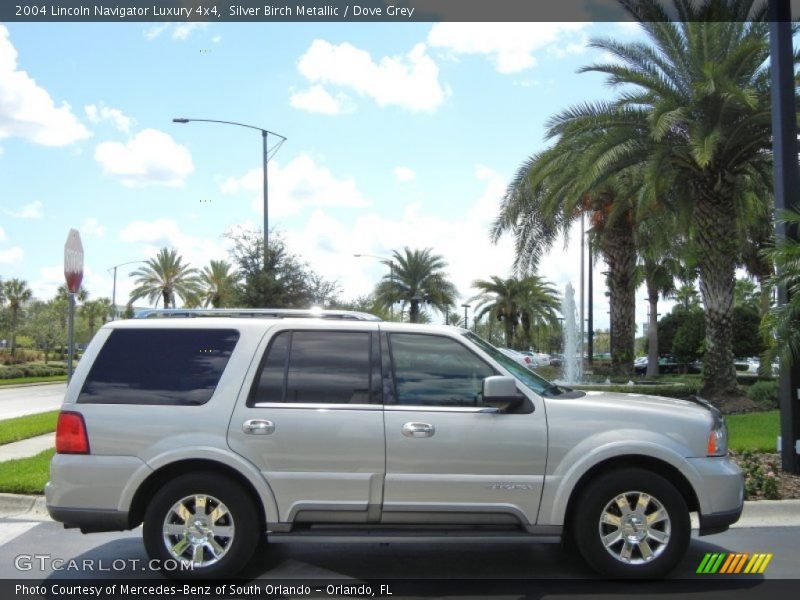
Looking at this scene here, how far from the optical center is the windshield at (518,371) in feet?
19.5

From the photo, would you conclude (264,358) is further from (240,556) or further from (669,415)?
(669,415)

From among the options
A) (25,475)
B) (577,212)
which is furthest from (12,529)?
(577,212)

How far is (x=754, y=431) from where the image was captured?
12508 millimetres

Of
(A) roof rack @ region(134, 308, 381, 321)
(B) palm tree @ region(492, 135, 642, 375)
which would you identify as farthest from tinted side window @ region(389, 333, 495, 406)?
(B) palm tree @ region(492, 135, 642, 375)

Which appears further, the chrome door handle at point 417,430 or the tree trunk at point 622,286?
the tree trunk at point 622,286

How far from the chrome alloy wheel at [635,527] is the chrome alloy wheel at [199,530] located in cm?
272

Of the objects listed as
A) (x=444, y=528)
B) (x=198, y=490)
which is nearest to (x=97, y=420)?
(x=198, y=490)

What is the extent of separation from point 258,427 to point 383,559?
1692 mm

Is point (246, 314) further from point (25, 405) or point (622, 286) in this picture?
point (622, 286)

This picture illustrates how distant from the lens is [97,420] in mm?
5617

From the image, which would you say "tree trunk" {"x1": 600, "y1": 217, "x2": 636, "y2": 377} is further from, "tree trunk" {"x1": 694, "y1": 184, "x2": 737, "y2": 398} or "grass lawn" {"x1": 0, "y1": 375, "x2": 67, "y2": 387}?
"grass lawn" {"x1": 0, "y1": 375, "x2": 67, "y2": 387}

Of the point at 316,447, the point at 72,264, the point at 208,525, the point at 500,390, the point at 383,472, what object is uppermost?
the point at 72,264

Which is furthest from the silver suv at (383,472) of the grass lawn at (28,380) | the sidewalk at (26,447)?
the grass lawn at (28,380)

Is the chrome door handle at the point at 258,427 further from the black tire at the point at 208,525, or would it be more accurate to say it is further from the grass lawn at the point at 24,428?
the grass lawn at the point at 24,428
